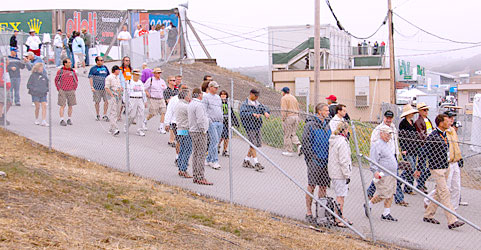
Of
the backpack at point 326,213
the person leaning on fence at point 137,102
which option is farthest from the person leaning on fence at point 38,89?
the backpack at point 326,213

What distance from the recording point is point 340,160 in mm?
8547

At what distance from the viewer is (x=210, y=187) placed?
1016 centimetres

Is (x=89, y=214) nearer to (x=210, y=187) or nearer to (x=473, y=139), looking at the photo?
(x=210, y=187)

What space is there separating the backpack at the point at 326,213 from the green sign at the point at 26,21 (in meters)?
27.0

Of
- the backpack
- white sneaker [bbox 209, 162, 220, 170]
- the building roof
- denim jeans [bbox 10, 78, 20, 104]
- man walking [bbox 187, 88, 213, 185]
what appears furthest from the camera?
the building roof

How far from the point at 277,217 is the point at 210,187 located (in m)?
1.70

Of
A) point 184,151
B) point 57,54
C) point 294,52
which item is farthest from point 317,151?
point 294,52

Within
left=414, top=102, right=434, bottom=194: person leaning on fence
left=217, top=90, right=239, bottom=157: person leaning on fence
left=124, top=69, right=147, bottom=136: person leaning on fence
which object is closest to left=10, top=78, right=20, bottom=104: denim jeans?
left=124, top=69, right=147, bottom=136: person leaning on fence

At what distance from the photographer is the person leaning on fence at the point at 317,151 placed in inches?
347

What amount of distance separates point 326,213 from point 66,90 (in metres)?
6.97

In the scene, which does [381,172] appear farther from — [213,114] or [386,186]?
[213,114]

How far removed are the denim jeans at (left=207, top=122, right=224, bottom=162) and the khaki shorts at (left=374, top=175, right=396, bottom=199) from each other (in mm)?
3326

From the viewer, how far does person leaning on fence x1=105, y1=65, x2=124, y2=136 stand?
12.9 m

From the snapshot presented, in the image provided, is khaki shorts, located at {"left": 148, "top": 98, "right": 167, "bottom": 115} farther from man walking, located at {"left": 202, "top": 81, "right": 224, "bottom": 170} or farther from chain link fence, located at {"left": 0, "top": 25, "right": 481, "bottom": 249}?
man walking, located at {"left": 202, "top": 81, "right": 224, "bottom": 170}
